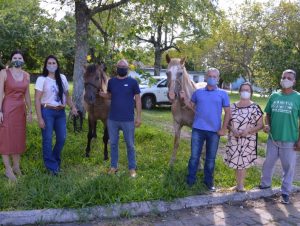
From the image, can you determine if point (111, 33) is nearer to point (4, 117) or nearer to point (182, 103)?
point (182, 103)

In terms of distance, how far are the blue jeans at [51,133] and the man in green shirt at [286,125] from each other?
329 cm

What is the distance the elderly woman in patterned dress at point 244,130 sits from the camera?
18.5 ft

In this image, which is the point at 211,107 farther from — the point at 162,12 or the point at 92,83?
the point at 162,12

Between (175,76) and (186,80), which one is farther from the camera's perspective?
(186,80)

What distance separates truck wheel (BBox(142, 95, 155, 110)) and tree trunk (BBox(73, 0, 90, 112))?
934 cm

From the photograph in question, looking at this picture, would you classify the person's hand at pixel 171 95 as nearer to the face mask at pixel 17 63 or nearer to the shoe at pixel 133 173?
the shoe at pixel 133 173

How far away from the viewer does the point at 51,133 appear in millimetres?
5938

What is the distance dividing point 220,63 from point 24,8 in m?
25.2

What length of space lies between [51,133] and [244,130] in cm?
303

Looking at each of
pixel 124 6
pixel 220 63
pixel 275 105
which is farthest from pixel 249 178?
pixel 220 63

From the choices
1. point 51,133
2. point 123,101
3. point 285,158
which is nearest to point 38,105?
point 51,133

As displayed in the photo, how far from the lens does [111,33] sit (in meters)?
9.48

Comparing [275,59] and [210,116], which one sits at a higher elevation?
[275,59]

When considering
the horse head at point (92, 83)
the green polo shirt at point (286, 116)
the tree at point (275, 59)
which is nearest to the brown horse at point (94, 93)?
the horse head at point (92, 83)
